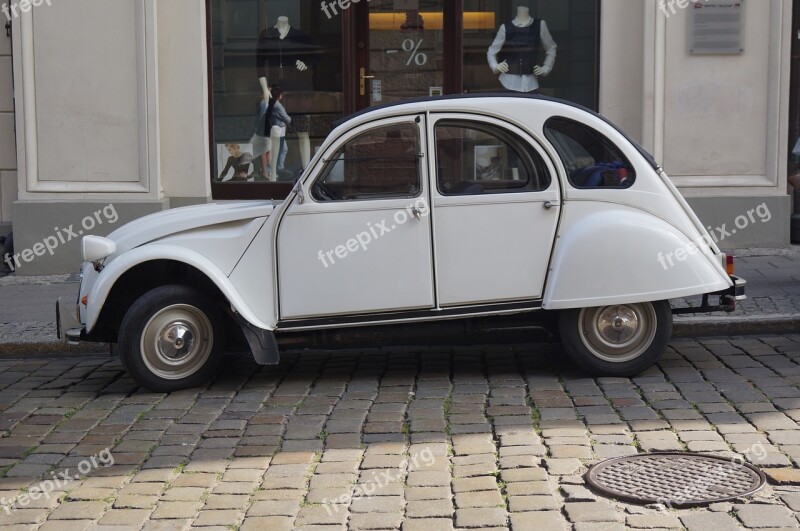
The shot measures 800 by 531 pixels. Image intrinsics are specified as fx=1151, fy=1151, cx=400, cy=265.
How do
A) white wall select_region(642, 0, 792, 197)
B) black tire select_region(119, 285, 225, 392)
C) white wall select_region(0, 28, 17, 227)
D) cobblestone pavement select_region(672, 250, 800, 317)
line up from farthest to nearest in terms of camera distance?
white wall select_region(0, 28, 17, 227), white wall select_region(642, 0, 792, 197), cobblestone pavement select_region(672, 250, 800, 317), black tire select_region(119, 285, 225, 392)

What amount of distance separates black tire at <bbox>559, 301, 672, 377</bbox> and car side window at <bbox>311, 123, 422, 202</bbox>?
4.32ft

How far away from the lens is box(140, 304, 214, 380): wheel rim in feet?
23.3

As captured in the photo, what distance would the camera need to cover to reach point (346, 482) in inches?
205

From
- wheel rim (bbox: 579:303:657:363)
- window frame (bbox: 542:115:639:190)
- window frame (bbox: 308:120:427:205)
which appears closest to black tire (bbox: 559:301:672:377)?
wheel rim (bbox: 579:303:657:363)

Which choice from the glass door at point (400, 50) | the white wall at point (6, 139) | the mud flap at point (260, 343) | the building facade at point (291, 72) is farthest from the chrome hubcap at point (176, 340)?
the white wall at point (6, 139)

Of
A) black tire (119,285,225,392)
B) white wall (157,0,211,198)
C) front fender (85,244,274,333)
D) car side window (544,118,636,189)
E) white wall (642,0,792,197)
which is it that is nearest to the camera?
front fender (85,244,274,333)

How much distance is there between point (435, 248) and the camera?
7016 mm

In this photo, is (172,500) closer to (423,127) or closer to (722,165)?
(423,127)

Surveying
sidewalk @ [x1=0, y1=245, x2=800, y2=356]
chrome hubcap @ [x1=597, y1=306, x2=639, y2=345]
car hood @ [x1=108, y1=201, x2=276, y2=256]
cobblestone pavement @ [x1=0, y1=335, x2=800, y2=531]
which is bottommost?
cobblestone pavement @ [x1=0, y1=335, x2=800, y2=531]

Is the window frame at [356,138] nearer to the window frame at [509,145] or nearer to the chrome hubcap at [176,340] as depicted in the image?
the window frame at [509,145]

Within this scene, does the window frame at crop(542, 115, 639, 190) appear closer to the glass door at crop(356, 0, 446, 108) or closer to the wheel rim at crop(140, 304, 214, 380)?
the wheel rim at crop(140, 304, 214, 380)

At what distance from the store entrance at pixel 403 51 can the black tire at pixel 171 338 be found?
5829mm

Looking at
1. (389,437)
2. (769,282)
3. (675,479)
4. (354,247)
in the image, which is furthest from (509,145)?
(769,282)

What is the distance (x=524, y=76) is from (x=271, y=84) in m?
2.76
